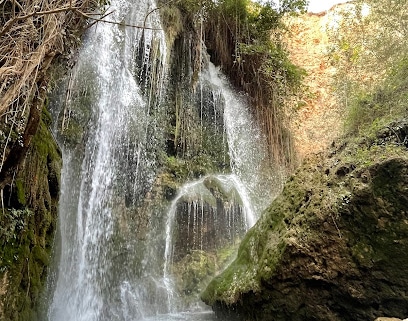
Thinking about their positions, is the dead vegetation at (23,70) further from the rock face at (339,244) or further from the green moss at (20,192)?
the rock face at (339,244)

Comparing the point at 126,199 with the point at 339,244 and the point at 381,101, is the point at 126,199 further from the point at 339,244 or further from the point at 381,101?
the point at 381,101

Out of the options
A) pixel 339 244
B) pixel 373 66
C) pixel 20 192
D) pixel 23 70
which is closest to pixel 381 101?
pixel 373 66

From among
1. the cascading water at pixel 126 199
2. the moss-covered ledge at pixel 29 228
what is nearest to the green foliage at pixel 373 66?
the cascading water at pixel 126 199

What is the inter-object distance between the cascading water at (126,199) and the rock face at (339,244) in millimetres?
1988

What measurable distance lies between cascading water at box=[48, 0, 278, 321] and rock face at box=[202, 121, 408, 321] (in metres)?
1.99

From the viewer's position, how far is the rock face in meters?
3.74

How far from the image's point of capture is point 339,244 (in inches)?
159

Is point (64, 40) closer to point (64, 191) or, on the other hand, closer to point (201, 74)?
point (64, 191)

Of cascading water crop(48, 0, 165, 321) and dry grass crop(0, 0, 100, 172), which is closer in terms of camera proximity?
dry grass crop(0, 0, 100, 172)

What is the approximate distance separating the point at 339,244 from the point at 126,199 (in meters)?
5.10

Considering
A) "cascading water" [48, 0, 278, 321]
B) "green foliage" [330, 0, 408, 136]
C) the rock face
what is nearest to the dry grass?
"cascading water" [48, 0, 278, 321]

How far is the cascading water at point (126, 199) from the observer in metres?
6.76

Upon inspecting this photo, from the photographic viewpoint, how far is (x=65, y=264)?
6.46 metres

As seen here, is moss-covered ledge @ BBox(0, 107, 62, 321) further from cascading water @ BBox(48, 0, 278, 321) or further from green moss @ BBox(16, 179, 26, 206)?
cascading water @ BBox(48, 0, 278, 321)
